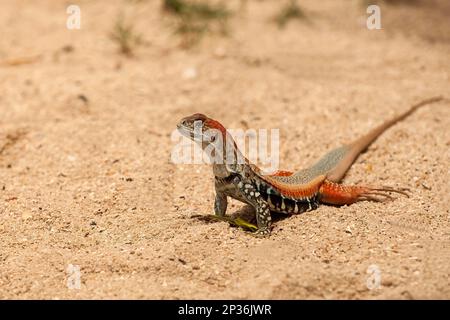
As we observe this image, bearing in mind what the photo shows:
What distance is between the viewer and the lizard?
153 inches

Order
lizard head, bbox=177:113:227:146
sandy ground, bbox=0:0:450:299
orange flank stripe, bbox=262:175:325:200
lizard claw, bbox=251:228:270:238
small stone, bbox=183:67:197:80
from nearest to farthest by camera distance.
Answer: sandy ground, bbox=0:0:450:299 → lizard head, bbox=177:113:227:146 → lizard claw, bbox=251:228:270:238 → orange flank stripe, bbox=262:175:325:200 → small stone, bbox=183:67:197:80

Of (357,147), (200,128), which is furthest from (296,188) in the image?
(357,147)

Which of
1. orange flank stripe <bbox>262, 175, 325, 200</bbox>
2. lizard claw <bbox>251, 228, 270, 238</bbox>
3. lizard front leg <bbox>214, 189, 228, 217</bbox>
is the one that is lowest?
lizard claw <bbox>251, 228, 270, 238</bbox>

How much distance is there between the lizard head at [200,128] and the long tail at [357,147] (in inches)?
41.6

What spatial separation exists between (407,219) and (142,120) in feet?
8.61

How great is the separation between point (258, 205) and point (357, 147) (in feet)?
4.48

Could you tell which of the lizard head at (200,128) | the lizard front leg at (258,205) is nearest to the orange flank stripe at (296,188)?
the lizard front leg at (258,205)

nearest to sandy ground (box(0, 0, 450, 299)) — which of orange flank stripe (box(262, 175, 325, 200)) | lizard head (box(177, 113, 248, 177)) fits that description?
orange flank stripe (box(262, 175, 325, 200))

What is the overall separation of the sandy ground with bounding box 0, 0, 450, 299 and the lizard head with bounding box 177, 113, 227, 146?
1.92ft

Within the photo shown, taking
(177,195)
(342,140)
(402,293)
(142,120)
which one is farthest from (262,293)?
(142,120)

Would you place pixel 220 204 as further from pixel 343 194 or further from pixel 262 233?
pixel 343 194

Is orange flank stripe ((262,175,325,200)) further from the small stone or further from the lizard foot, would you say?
the small stone

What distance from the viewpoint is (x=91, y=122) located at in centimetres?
578

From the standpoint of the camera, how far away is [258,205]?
13.2 ft
